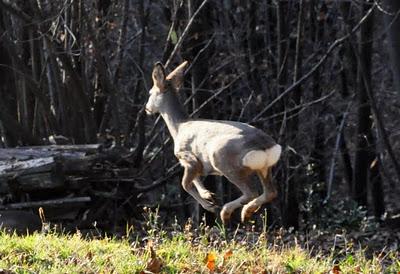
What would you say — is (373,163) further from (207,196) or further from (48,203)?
(207,196)

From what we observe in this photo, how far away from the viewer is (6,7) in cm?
1267

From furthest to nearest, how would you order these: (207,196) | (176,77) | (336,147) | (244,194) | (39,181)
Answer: (336,147), (39,181), (176,77), (207,196), (244,194)

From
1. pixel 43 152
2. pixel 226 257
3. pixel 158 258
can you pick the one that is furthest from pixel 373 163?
pixel 158 258

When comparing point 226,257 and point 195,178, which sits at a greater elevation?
point 195,178

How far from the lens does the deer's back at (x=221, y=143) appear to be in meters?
7.58

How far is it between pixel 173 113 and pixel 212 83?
23.5 ft

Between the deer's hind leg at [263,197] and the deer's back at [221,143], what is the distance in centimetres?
27

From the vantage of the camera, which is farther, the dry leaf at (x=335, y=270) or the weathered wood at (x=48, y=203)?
the weathered wood at (x=48, y=203)

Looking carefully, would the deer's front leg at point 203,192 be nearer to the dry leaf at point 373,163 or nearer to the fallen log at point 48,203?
the fallen log at point 48,203

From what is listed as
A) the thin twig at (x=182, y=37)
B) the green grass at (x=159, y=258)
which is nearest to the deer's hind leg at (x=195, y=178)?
the green grass at (x=159, y=258)

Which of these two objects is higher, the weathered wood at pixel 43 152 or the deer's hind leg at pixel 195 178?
the deer's hind leg at pixel 195 178

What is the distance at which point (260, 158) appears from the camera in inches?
297

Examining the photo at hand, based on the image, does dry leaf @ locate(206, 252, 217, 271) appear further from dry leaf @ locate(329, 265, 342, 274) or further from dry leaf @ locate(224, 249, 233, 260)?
dry leaf @ locate(329, 265, 342, 274)

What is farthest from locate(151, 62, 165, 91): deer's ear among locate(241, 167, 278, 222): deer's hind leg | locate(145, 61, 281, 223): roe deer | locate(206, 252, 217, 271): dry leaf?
locate(206, 252, 217, 271): dry leaf
